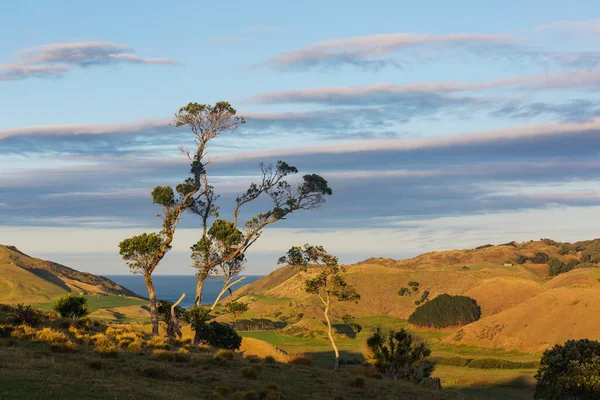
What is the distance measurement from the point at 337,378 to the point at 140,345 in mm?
11993

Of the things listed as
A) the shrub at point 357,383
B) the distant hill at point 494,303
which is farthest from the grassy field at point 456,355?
the shrub at point 357,383

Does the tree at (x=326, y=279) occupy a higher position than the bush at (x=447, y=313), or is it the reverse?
the tree at (x=326, y=279)

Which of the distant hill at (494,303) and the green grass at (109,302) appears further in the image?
the green grass at (109,302)

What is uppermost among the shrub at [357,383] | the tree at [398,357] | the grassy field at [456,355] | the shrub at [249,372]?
the shrub at [249,372]

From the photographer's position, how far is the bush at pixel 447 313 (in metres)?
128

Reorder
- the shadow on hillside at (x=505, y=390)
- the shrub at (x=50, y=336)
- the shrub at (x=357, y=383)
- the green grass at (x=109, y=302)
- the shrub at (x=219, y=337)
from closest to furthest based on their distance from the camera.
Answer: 1. the shrub at (x=357, y=383)
2. the shrub at (x=50, y=336)
3. the shadow on hillside at (x=505, y=390)
4. the shrub at (x=219, y=337)
5. the green grass at (x=109, y=302)

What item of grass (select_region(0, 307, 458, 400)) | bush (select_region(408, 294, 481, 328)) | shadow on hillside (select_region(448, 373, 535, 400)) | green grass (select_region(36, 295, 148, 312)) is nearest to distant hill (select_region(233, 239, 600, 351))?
bush (select_region(408, 294, 481, 328))

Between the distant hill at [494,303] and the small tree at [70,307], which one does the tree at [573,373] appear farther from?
the small tree at [70,307]

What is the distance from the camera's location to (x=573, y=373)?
1457 inches

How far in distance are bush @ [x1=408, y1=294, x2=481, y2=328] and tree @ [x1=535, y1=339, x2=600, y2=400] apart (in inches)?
3558

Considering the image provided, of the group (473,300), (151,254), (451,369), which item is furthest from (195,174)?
(473,300)

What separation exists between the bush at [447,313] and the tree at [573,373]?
90.4 metres

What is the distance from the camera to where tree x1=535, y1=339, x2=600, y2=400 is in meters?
36.5

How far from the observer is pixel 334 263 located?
191 ft
